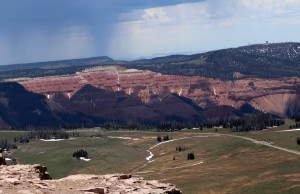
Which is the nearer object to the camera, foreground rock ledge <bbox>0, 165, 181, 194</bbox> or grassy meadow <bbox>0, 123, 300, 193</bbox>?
foreground rock ledge <bbox>0, 165, 181, 194</bbox>

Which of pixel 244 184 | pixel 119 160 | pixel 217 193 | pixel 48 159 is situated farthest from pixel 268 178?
pixel 48 159

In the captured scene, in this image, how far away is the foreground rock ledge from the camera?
1601 inches

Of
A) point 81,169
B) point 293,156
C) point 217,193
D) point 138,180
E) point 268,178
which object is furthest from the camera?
point 81,169

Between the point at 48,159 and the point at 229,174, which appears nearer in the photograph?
the point at 229,174

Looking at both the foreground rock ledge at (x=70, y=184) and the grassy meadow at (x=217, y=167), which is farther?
the grassy meadow at (x=217, y=167)

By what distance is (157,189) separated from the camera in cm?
4578

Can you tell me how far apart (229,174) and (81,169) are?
71474 millimetres

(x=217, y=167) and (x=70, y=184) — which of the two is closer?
(x=70, y=184)

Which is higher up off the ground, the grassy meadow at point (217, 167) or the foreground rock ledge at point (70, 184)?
the foreground rock ledge at point (70, 184)

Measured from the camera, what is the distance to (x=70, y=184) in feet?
150

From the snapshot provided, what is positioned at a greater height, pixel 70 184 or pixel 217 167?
pixel 70 184

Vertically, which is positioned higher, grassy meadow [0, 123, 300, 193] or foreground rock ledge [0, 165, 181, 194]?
foreground rock ledge [0, 165, 181, 194]

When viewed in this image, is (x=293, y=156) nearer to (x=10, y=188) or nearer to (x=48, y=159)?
(x=48, y=159)

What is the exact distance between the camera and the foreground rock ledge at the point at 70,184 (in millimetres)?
40656
